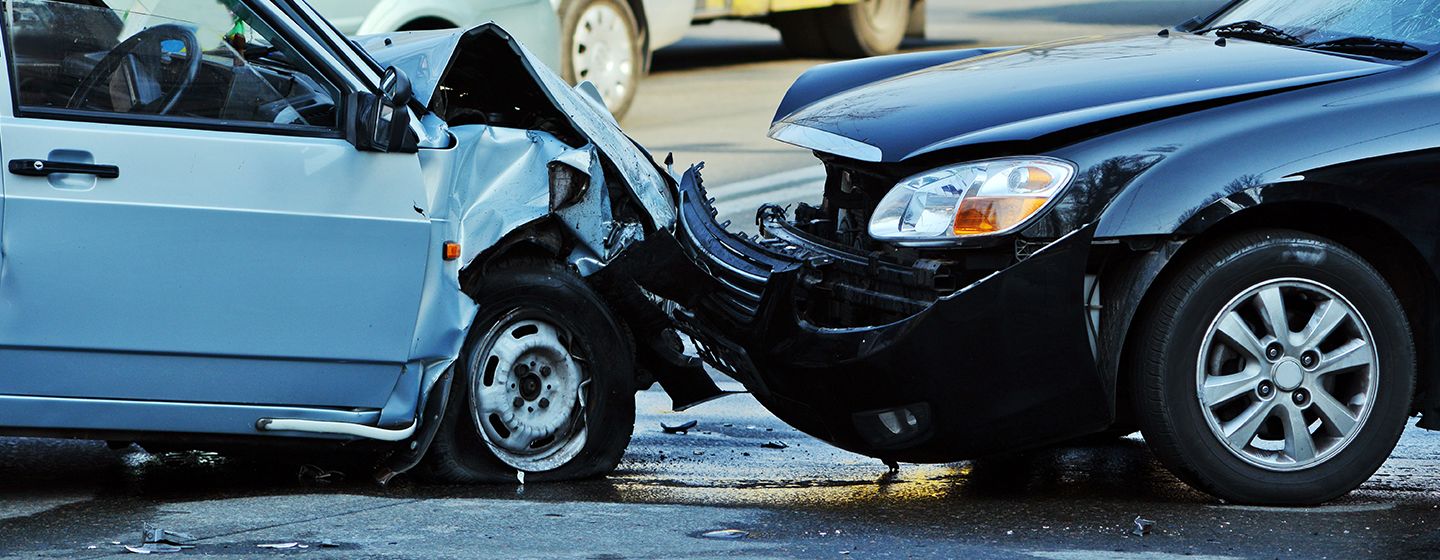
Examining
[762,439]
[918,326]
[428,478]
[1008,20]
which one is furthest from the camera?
[1008,20]

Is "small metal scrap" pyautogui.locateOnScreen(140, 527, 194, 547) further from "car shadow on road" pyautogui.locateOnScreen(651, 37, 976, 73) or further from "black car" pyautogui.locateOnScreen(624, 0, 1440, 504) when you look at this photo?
"car shadow on road" pyautogui.locateOnScreen(651, 37, 976, 73)

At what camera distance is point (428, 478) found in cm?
531

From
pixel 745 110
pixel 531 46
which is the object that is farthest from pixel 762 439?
pixel 745 110

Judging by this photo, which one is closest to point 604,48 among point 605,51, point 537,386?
point 605,51

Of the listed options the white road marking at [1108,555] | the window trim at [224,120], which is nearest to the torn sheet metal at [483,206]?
the window trim at [224,120]

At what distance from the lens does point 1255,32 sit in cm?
580

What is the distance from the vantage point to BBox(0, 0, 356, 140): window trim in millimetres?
4785

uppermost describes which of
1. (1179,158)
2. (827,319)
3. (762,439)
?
(1179,158)

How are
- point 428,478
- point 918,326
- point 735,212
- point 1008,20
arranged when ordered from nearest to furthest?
point 918,326, point 428,478, point 735,212, point 1008,20

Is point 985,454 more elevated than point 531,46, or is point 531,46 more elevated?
point 531,46

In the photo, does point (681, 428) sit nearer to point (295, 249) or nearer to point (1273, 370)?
point (295, 249)

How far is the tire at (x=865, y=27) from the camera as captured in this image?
53.7ft

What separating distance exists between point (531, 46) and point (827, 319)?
6808 mm

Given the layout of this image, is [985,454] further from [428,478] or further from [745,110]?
[745,110]
